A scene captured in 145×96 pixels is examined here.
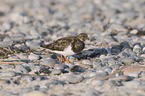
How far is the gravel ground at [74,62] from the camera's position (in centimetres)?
432

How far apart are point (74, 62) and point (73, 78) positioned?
120cm

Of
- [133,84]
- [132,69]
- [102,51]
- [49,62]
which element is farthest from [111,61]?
[49,62]

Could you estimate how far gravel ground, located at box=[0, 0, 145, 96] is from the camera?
432cm

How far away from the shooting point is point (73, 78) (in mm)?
4770

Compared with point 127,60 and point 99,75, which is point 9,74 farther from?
point 127,60

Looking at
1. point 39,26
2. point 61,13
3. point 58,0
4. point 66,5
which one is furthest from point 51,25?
point 58,0

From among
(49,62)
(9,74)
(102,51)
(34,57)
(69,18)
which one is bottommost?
(9,74)

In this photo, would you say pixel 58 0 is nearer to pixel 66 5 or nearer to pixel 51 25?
pixel 66 5

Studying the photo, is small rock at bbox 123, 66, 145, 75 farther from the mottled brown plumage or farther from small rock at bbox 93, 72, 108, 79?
the mottled brown plumage

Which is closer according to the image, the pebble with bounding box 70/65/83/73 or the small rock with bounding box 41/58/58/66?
the pebble with bounding box 70/65/83/73

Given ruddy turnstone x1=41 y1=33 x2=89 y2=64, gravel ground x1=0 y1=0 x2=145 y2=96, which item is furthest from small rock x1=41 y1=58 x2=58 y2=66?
ruddy turnstone x1=41 y1=33 x2=89 y2=64

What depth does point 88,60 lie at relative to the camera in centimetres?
581

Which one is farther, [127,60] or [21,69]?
[127,60]

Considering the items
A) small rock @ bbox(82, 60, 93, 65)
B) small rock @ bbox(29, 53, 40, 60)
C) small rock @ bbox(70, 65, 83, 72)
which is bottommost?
small rock @ bbox(70, 65, 83, 72)
